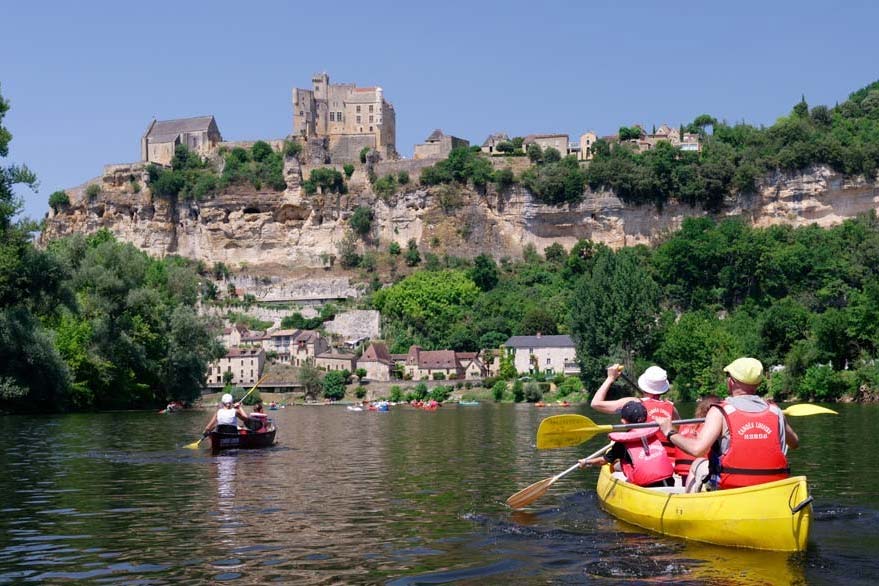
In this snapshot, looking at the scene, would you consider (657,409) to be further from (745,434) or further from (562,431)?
(745,434)

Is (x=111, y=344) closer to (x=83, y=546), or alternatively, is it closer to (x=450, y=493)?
(x=450, y=493)

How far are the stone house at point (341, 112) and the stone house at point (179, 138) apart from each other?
914 centimetres

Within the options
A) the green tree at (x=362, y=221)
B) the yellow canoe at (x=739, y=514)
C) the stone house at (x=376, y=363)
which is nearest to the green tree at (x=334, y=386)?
the stone house at (x=376, y=363)

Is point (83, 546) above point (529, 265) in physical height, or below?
below

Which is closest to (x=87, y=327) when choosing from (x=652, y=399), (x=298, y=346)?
(x=652, y=399)

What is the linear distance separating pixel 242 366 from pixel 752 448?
85330mm

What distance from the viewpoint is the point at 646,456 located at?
14.0 metres

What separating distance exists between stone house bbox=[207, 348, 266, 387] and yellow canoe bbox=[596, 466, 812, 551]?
81.6 metres

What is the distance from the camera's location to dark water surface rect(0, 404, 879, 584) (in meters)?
11.2

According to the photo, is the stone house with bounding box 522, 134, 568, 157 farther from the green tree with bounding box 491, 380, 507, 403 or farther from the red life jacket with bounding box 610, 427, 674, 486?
the red life jacket with bounding box 610, 427, 674, 486

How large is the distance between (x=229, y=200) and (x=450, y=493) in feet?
319

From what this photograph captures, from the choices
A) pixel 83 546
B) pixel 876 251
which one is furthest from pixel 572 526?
pixel 876 251

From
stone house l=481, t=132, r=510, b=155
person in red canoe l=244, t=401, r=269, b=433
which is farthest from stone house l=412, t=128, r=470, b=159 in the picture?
person in red canoe l=244, t=401, r=269, b=433

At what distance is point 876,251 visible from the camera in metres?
77.1
